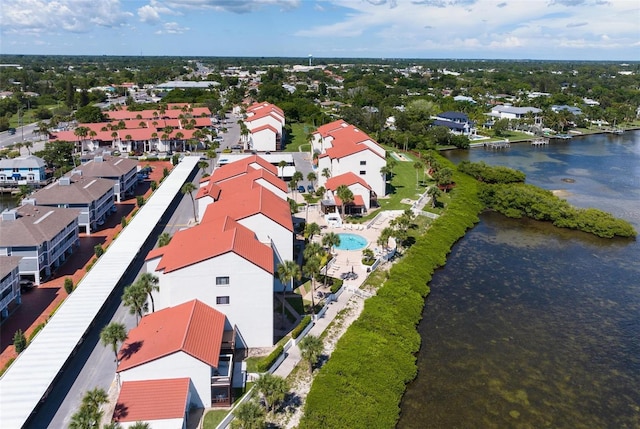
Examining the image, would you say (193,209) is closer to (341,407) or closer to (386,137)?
(341,407)

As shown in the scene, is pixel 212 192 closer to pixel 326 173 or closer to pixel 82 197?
pixel 82 197

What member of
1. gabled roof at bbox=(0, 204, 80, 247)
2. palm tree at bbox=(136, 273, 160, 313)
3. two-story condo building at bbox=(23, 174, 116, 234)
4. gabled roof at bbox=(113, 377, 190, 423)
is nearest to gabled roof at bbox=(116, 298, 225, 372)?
gabled roof at bbox=(113, 377, 190, 423)

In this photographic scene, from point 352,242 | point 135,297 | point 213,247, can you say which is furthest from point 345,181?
point 135,297

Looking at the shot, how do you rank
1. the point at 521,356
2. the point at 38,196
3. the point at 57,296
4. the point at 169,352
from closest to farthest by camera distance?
the point at 169,352 < the point at 521,356 < the point at 57,296 < the point at 38,196

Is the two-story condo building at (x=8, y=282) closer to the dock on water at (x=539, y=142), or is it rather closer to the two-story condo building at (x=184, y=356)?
the two-story condo building at (x=184, y=356)

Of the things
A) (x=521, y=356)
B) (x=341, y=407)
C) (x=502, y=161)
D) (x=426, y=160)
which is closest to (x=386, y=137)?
(x=426, y=160)

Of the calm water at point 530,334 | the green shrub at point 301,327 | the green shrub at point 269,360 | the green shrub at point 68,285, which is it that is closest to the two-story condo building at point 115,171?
the green shrub at point 68,285
